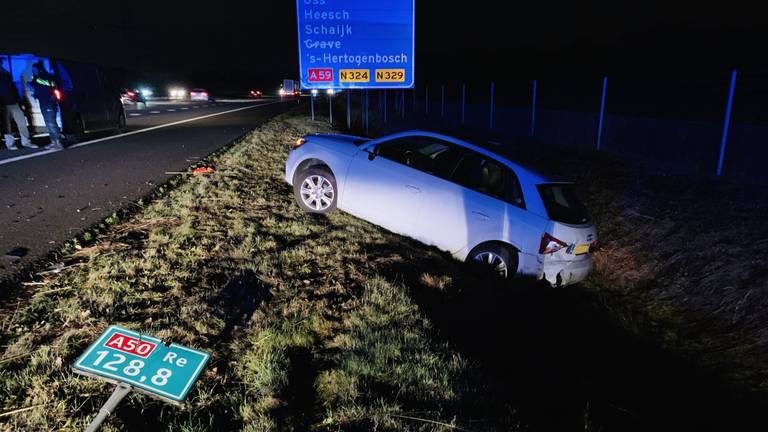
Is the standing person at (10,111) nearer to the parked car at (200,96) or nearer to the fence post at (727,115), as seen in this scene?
the fence post at (727,115)

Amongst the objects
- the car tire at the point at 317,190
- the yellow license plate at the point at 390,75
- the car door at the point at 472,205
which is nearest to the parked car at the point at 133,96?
the yellow license plate at the point at 390,75

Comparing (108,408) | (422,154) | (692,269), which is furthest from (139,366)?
(692,269)

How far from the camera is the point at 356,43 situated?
559 inches

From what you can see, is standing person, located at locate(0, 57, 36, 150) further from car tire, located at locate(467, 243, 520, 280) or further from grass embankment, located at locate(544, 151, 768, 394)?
grass embankment, located at locate(544, 151, 768, 394)

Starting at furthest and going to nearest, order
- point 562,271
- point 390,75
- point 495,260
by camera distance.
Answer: point 390,75 < point 495,260 < point 562,271

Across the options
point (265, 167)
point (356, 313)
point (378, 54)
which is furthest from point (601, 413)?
point (378, 54)

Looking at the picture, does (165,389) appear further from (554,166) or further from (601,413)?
(554,166)

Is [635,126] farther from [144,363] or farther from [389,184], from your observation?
[144,363]

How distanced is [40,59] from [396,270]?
10.8 m

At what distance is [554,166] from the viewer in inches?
450

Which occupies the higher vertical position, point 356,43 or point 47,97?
point 356,43

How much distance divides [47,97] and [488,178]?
9.67 meters

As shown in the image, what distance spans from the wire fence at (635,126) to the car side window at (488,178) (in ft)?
19.6

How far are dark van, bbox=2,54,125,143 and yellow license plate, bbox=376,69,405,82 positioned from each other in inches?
312
